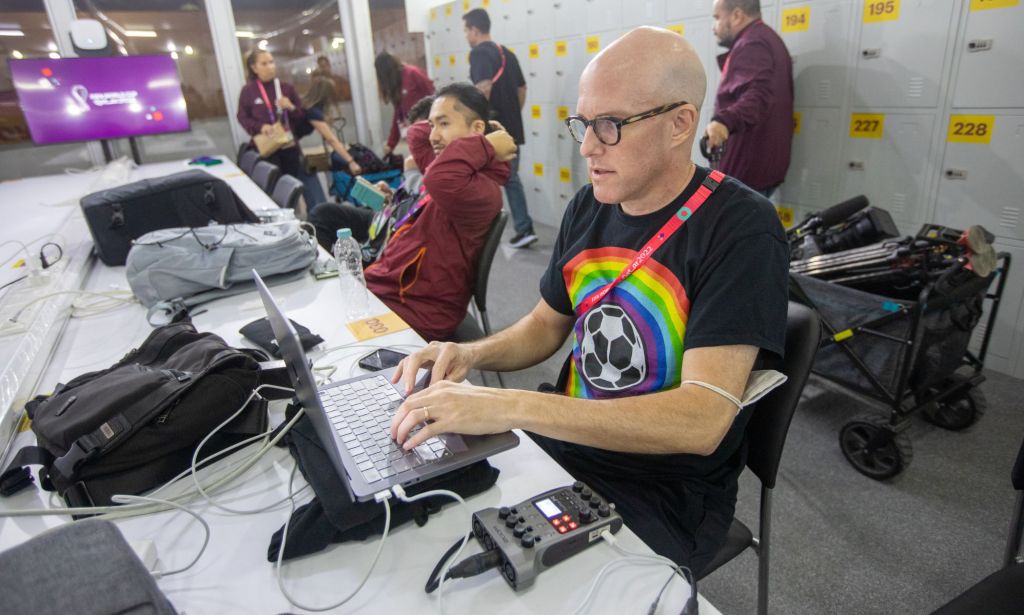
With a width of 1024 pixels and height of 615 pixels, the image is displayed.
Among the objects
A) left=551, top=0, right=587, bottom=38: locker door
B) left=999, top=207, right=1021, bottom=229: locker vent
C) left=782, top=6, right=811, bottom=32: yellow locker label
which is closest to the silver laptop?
left=999, top=207, right=1021, bottom=229: locker vent

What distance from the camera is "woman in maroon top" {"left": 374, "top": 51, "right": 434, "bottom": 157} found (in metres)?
4.54

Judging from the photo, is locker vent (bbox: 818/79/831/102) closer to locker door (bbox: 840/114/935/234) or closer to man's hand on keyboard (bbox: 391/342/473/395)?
locker door (bbox: 840/114/935/234)

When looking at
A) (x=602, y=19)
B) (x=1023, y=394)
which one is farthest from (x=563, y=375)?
(x=602, y=19)

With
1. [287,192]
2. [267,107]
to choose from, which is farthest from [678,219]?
[267,107]

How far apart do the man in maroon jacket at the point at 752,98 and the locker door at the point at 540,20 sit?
1947mm

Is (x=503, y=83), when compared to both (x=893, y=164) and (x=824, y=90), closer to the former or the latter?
(x=824, y=90)

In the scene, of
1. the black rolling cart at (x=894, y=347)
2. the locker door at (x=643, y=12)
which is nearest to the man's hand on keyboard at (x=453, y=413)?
the black rolling cart at (x=894, y=347)

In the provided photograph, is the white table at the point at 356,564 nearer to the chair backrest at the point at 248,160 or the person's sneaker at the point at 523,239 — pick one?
the person's sneaker at the point at 523,239

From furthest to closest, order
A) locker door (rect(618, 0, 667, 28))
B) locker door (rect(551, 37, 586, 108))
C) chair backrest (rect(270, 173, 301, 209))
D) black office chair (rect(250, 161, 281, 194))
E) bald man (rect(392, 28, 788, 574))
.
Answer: locker door (rect(551, 37, 586, 108)) → locker door (rect(618, 0, 667, 28)) → black office chair (rect(250, 161, 281, 194)) → chair backrest (rect(270, 173, 301, 209)) → bald man (rect(392, 28, 788, 574))

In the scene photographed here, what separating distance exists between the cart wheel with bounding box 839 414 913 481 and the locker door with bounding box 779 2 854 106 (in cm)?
166

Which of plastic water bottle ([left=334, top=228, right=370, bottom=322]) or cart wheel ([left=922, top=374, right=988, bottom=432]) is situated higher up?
plastic water bottle ([left=334, top=228, right=370, bottom=322])

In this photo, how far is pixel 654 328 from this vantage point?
1082 millimetres

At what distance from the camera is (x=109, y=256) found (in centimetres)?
223

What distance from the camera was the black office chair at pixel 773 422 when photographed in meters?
1.04
